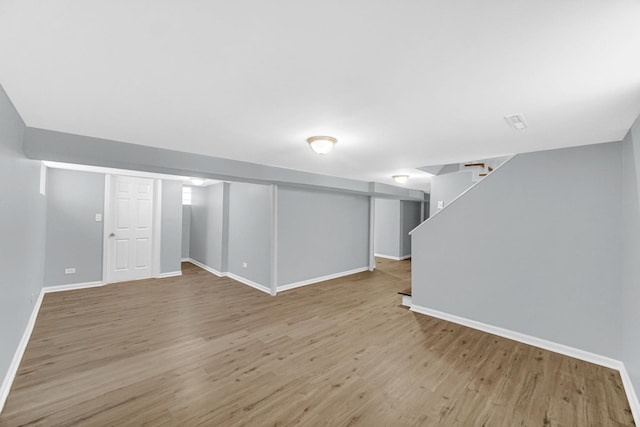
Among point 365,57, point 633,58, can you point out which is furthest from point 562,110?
point 365,57

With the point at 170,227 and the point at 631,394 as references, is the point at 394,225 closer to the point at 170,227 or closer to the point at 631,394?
the point at 170,227

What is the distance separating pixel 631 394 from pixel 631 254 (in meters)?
1.12

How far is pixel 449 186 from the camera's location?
504 centimetres

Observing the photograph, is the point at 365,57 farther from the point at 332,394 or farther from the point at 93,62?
the point at 332,394

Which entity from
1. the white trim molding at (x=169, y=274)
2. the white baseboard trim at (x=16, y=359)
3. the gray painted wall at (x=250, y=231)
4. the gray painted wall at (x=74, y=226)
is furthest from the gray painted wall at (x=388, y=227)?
the white baseboard trim at (x=16, y=359)

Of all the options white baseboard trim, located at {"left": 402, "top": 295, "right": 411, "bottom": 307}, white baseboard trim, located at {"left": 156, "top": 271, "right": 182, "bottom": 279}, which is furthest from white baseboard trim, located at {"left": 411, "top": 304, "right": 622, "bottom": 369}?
white baseboard trim, located at {"left": 156, "top": 271, "right": 182, "bottom": 279}

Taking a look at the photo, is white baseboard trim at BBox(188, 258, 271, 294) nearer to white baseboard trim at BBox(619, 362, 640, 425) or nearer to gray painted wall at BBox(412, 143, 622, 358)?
gray painted wall at BBox(412, 143, 622, 358)

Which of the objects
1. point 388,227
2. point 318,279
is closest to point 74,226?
point 318,279

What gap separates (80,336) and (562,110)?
17.0 feet

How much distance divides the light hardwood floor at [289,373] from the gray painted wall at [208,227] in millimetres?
2461

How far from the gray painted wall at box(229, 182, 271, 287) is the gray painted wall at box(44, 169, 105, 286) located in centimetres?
245

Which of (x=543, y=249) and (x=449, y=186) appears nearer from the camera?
(x=543, y=249)

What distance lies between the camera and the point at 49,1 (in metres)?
1.00

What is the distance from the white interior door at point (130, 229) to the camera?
539cm
